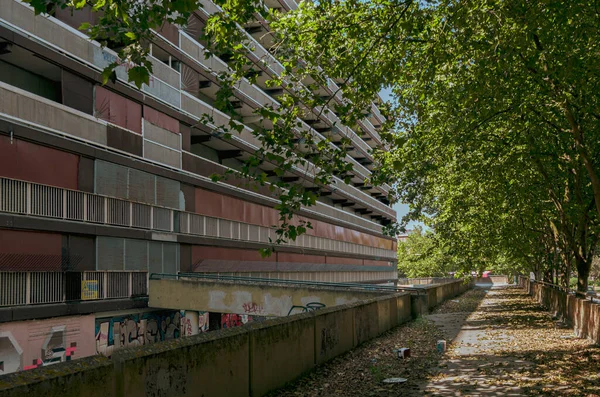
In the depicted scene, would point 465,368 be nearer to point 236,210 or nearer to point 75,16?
point 75,16

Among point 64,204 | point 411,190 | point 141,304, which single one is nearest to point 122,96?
point 64,204

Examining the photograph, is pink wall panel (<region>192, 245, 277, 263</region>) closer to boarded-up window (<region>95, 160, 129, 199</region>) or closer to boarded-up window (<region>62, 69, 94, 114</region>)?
boarded-up window (<region>95, 160, 129, 199</region>)

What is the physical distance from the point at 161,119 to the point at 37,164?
836 cm

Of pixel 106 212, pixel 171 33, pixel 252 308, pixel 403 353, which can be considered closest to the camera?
pixel 403 353

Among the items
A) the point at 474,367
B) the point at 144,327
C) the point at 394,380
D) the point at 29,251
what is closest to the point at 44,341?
the point at 29,251

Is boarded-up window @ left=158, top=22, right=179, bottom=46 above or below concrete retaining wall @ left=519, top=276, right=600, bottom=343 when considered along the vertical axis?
above

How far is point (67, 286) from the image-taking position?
22.7 meters

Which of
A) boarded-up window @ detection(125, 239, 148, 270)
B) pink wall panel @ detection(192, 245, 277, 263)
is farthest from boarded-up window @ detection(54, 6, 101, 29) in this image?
pink wall panel @ detection(192, 245, 277, 263)

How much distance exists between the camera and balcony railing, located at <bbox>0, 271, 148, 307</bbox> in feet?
66.6

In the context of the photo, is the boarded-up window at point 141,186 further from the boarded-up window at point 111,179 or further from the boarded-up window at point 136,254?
the boarded-up window at point 136,254

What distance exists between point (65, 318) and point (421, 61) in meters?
16.5

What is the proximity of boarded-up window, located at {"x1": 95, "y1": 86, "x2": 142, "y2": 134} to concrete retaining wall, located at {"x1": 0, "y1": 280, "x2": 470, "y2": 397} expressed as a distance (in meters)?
14.9

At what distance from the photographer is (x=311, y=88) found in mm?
11492

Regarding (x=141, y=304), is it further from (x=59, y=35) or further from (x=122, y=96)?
(x=59, y=35)
